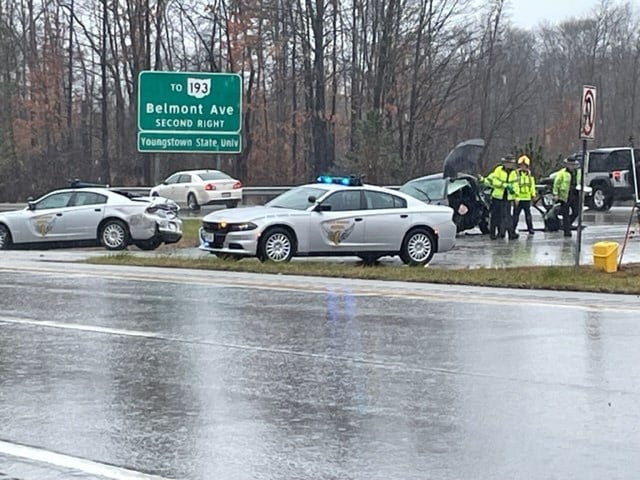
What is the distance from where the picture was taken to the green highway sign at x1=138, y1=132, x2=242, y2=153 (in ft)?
80.3

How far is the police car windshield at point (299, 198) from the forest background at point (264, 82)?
87.6 ft

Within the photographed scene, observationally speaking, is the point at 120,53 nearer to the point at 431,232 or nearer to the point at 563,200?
the point at 563,200

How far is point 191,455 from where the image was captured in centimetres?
607

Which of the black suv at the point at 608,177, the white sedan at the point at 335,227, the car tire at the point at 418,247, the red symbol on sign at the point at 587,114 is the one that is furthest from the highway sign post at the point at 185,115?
the black suv at the point at 608,177

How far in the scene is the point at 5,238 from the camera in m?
21.7

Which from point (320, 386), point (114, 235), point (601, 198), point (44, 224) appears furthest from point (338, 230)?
point (601, 198)

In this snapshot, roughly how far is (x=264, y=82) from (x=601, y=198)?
89.8 feet

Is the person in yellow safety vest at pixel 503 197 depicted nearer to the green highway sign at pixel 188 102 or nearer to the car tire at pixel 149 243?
the green highway sign at pixel 188 102

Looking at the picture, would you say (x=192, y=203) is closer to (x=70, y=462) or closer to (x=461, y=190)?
(x=461, y=190)

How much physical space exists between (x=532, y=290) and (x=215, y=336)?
5207mm

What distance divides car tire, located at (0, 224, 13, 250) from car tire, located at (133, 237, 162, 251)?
8.59ft

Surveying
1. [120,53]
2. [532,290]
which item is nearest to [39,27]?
[120,53]

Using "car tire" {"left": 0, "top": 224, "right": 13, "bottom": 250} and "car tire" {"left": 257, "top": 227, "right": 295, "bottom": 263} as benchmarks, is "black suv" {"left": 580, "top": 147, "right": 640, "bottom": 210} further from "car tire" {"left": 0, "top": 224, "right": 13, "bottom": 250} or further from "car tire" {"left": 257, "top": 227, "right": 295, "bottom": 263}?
"car tire" {"left": 0, "top": 224, "right": 13, "bottom": 250}

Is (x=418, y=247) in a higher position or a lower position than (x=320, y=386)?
higher
